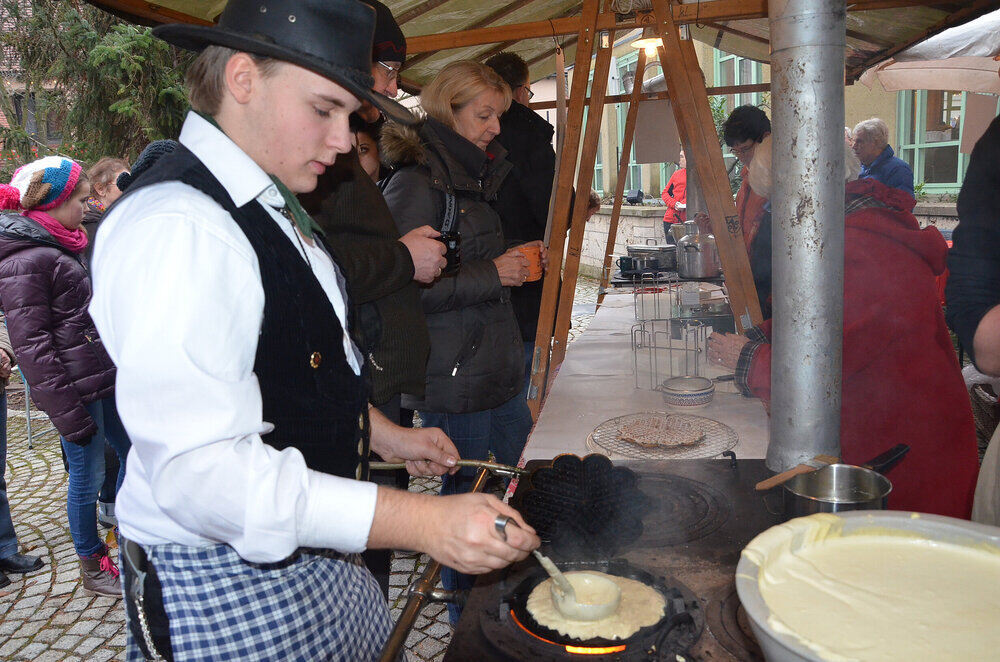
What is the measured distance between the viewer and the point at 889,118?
10273 millimetres

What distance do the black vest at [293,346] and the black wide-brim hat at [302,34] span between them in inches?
8.7

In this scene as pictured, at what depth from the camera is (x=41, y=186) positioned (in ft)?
12.6

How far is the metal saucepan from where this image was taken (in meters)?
1.51

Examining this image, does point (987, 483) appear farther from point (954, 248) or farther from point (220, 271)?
point (220, 271)

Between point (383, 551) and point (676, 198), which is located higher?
point (676, 198)

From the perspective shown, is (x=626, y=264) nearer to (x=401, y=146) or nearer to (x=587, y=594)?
(x=401, y=146)

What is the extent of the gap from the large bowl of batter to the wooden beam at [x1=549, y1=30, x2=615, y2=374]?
2.75m

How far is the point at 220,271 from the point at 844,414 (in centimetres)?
201

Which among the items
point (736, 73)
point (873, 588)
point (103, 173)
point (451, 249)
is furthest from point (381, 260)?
point (736, 73)

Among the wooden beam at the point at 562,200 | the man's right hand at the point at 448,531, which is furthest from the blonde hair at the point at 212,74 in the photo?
the wooden beam at the point at 562,200

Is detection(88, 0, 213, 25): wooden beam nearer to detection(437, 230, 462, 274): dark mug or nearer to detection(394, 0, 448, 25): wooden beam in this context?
detection(437, 230, 462, 274): dark mug

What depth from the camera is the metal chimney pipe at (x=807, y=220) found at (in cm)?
162

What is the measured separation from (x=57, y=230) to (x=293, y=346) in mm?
3256

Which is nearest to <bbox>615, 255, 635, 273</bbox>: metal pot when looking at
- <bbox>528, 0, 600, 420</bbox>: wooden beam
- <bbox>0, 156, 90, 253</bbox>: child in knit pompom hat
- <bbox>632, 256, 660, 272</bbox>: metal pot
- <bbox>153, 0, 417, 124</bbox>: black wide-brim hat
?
<bbox>632, 256, 660, 272</bbox>: metal pot
